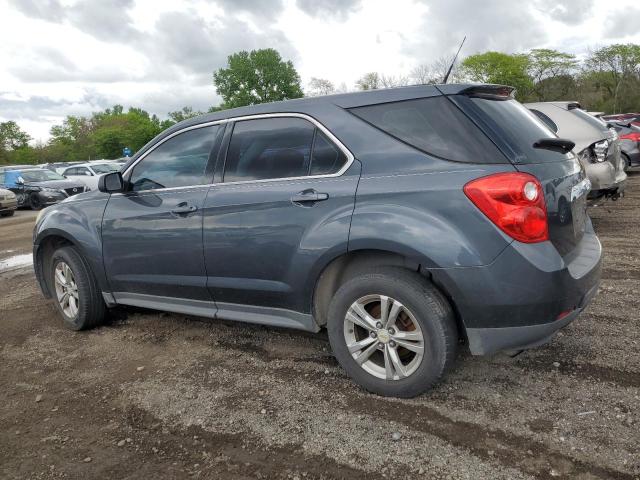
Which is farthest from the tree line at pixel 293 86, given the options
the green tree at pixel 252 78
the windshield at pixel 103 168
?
the windshield at pixel 103 168

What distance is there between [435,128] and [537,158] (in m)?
0.59

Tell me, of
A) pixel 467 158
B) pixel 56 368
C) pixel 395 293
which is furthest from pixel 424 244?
pixel 56 368

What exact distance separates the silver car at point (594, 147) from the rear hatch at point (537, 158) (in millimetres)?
3707

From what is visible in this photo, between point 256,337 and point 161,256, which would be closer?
point 161,256

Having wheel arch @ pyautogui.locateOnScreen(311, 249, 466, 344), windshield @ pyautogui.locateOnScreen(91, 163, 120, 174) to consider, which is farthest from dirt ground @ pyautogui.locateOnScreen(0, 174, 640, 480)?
windshield @ pyautogui.locateOnScreen(91, 163, 120, 174)

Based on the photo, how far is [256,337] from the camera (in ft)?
14.2

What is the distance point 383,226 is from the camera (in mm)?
2986

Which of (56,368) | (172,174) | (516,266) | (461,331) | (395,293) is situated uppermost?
(172,174)

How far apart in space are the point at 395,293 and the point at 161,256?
191 centimetres

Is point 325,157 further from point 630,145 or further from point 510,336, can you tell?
point 630,145

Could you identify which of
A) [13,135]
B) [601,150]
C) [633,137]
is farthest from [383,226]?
[13,135]

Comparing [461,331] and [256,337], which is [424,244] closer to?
[461,331]

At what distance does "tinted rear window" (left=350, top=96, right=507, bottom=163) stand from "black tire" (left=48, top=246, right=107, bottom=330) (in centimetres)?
280

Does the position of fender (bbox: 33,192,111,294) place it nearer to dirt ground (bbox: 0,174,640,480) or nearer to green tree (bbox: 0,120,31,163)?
dirt ground (bbox: 0,174,640,480)
